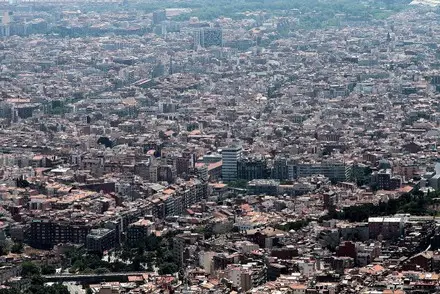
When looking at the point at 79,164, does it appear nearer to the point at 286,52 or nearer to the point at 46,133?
the point at 46,133

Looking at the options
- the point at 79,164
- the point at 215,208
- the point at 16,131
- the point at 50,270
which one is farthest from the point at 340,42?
the point at 50,270

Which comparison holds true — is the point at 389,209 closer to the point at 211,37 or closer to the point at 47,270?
the point at 47,270

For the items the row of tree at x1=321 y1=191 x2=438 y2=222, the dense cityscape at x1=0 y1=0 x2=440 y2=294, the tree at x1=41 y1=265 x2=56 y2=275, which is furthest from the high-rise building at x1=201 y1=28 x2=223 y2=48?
the tree at x1=41 y1=265 x2=56 y2=275

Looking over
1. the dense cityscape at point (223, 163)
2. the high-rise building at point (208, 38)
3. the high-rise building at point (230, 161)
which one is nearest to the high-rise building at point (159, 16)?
the dense cityscape at point (223, 163)

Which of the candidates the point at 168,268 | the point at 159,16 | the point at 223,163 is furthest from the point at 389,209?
the point at 159,16

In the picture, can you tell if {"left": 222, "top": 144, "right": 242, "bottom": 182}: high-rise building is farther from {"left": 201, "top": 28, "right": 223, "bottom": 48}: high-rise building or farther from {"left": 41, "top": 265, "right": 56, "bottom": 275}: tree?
{"left": 201, "top": 28, "right": 223, "bottom": 48}: high-rise building
